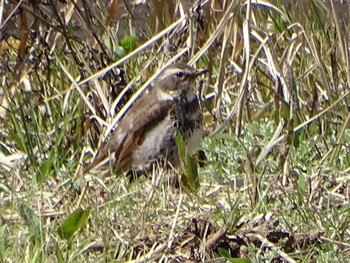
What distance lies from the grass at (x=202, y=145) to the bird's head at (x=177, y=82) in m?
0.09

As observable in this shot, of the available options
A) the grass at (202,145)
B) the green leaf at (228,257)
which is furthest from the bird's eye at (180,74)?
the green leaf at (228,257)

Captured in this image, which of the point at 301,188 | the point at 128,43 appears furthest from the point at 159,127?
the point at 301,188

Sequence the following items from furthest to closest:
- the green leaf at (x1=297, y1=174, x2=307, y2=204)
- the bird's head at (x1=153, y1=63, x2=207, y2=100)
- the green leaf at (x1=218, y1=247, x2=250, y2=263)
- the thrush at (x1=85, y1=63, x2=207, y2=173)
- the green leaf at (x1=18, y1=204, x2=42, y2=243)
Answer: the bird's head at (x1=153, y1=63, x2=207, y2=100) < the thrush at (x1=85, y1=63, x2=207, y2=173) < the green leaf at (x1=297, y1=174, x2=307, y2=204) < the green leaf at (x1=18, y1=204, x2=42, y2=243) < the green leaf at (x1=218, y1=247, x2=250, y2=263)

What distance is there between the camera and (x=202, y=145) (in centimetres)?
606

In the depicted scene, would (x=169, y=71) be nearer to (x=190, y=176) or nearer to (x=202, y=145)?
(x=202, y=145)

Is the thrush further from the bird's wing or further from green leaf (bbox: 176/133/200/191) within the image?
green leaf (bbox: 176/133/200/191)

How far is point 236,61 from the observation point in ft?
22.3

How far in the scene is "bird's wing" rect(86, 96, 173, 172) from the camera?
21.0 ft

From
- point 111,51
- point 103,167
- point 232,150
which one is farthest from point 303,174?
point 111,51

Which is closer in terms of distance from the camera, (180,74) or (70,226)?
(70,226)

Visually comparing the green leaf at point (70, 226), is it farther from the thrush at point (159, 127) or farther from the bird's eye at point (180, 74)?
the bird's eye at point (180, 74)

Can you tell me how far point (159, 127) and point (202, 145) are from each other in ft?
1.56

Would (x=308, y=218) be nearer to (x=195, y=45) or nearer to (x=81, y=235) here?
(x=81, y=235)

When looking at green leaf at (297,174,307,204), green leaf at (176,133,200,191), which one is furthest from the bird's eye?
green leaf at (297,174,307,204)
